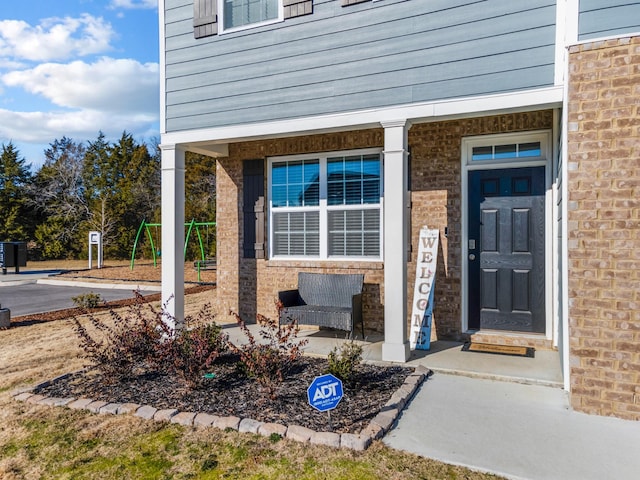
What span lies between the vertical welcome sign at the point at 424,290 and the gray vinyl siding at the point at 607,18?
8.86ft

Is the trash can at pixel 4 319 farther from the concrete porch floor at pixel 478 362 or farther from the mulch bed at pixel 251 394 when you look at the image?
the concrete porch floor at pixel 478 362

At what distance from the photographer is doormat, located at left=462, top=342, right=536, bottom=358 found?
5.10 m

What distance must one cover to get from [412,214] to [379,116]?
1563 mm

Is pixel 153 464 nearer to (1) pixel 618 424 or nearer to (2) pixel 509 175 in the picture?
(1) pixel 618 424

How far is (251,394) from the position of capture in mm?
3922

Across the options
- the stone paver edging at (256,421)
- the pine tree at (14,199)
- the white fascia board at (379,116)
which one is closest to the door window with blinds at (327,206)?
the white fascia board at (379,116)

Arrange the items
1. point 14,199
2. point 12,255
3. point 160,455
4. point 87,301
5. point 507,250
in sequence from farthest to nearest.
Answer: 1. point 14,199
2. point 12,255
3. point 87,301
4. point 507,250
5. point 160,455

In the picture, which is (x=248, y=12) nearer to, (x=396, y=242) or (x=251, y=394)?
(x=396, y=242)

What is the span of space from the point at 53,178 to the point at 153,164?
5325 mm

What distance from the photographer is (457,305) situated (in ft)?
19.0

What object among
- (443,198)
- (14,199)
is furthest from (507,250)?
(14,199)

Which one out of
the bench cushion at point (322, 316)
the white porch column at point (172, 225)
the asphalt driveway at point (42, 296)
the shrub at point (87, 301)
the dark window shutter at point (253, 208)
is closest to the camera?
the bench cushion at point (322, 316)

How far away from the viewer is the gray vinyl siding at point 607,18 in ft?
11.5

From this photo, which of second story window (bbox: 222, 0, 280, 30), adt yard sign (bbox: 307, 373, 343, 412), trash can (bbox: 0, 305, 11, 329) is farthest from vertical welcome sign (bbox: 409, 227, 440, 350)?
trash can (bbox: 0, 305, 11, 329)
